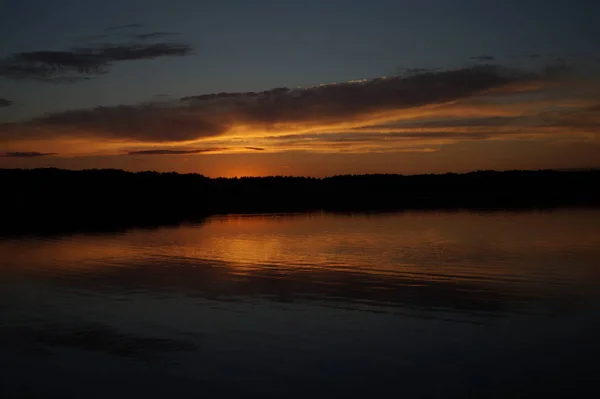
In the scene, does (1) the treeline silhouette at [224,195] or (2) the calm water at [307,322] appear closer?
(2) the calm water at [307,322]

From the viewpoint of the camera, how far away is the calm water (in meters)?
8.54

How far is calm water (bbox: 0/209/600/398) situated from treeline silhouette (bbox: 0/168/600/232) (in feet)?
65.1

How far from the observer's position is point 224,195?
7812 centimetres

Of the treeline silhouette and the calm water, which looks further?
the treeline silhouette

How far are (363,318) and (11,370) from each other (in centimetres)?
568

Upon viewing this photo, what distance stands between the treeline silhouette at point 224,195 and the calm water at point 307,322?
19.9 metres

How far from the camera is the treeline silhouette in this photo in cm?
4988

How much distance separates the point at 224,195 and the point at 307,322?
6720 centimetres

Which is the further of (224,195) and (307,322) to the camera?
(224,195)

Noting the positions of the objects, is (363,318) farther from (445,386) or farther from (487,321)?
(445,386)

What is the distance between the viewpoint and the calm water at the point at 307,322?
28.0 ft

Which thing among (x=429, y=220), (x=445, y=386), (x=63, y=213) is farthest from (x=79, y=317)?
(x=63, y=213)

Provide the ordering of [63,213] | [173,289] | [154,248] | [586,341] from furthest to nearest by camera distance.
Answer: [63,213] < [154,248] < [173,289] < [586,341]

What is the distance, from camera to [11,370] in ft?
30.8
